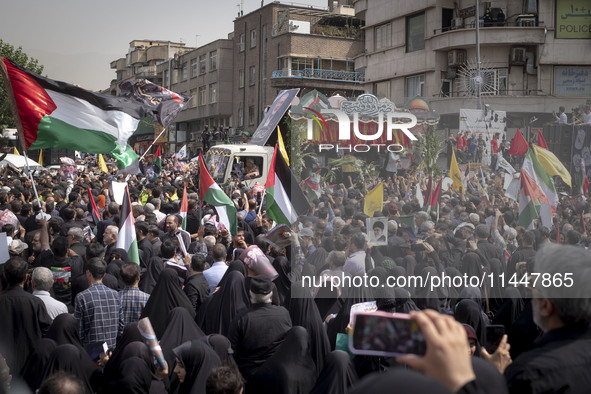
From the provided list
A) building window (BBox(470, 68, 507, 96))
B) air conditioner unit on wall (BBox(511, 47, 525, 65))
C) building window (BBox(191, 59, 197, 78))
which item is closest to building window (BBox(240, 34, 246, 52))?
building window (BBox(191, 59, 197, 78))

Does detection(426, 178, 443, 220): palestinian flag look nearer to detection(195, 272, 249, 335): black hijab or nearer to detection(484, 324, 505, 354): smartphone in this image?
detection(195, 272, 249, 335): black hijab

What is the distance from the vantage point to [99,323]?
18.4ft

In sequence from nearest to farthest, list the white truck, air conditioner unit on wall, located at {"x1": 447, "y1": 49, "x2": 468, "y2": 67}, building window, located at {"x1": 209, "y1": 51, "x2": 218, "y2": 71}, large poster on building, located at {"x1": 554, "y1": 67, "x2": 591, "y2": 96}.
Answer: the white truck < large poster on building, located at {"x1": 554, "y1": 67, "x2": 591, "y2": 96} < air conditioner unit on wall, located at {"x1": 447, "y1": 49, "x2": 468, "y2": 67} < building window, located at {"x1": 209, "y1": 51, "x2": 218, "y2": 71}

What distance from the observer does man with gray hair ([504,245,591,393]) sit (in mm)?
2215

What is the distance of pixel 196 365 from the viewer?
4559mm

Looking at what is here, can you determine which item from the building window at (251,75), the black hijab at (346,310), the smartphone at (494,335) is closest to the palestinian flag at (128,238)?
the black hijab at (346,310)

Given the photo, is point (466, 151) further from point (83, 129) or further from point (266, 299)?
point (266, 299)

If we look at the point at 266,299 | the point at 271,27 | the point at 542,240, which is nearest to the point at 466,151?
the point at 542,240

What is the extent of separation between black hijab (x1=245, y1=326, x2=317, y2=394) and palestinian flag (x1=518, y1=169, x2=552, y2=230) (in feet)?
17.2

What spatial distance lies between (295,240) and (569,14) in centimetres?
2781

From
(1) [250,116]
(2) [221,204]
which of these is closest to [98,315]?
(2) [221,204]

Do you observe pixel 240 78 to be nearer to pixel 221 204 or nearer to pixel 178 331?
pixel 221 204

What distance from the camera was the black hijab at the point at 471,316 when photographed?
5473 millimetres

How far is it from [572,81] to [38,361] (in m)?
31.5
